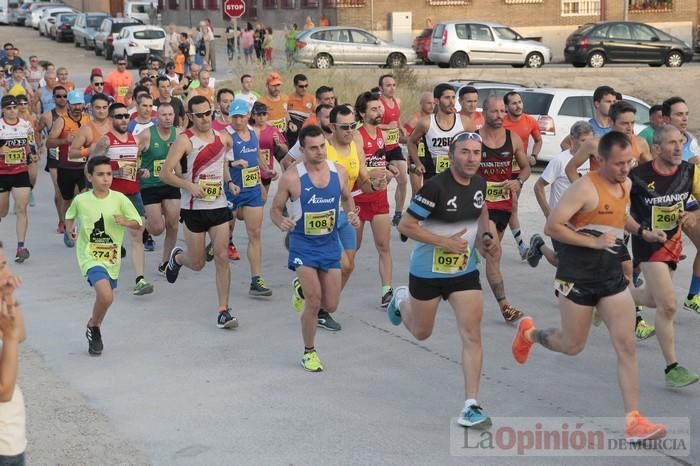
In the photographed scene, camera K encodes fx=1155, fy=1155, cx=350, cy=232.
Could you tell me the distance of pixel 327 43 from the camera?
119ft

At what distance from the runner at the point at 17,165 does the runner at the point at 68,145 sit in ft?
1.26

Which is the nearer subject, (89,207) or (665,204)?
(665,204)

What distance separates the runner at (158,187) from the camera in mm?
12172

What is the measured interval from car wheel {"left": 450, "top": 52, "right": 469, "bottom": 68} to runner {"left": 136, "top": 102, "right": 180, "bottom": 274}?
24.0 metres

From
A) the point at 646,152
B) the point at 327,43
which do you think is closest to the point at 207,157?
the point at 646,152

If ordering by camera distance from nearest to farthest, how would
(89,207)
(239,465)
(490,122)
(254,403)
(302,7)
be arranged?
1. (239,465)
2. (254,403)
3. (89,207)
4. (490,122)
5. (302,7)

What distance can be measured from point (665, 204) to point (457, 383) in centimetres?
202

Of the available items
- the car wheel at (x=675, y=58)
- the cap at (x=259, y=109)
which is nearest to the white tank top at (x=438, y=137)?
the cap at (x=259, y=109)

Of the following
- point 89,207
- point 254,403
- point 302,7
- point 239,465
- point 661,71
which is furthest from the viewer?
point 302,7

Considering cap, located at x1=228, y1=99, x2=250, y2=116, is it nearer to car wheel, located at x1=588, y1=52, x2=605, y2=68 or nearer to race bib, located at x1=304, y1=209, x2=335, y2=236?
race bib, located at x1=304, y1=209, x2=335, y2=236

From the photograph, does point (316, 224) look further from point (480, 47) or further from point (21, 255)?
point (480, 47)

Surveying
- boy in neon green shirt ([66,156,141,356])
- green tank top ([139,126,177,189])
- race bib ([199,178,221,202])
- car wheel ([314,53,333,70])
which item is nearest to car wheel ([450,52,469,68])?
car wheel ([314,53,333,70])

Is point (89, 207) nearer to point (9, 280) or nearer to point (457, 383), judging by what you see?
point (457, 383)

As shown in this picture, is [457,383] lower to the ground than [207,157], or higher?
lower
